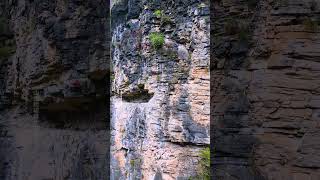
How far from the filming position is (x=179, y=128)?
10.8 ft

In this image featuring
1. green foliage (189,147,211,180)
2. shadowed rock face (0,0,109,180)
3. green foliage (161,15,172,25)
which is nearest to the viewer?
green foliage (189,147,211,180)

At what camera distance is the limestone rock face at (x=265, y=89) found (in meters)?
2.16

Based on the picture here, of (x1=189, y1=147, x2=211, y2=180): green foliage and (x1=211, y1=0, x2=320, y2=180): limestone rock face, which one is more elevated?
(x1=211, y1=0, x2=320, y2=180): limestone rock face

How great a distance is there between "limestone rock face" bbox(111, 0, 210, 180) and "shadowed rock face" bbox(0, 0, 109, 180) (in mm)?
792

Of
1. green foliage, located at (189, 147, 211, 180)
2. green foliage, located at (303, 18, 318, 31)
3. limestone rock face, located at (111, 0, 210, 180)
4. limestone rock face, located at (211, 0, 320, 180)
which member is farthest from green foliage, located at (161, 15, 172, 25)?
green foliage, located at (303, 18, 318, 31)

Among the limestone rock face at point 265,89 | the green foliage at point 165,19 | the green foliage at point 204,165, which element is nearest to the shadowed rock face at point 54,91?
the green foliage at point 165,19

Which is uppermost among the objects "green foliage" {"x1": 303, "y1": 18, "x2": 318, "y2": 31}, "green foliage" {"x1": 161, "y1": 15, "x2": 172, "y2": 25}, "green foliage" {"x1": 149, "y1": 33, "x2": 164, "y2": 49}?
"green foliage" {"x1": 161, "y1": 15, "x2": 172, "y2": 25}

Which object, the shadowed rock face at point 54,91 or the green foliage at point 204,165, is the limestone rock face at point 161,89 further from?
the shadowed rock face at point 54,91

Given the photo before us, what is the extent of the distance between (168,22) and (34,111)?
86.6 inches

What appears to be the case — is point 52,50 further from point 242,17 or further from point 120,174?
point 242,17

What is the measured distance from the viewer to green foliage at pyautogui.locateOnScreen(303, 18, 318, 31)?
7.06 ft

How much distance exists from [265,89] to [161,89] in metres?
1.23

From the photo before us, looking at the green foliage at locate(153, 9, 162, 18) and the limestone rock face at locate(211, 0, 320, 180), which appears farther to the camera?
the green foliage at locate(153, 9, 162, 18)

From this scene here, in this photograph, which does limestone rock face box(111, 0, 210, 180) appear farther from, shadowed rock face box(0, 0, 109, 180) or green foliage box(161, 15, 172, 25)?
shadowed rock face box(0, 0, 109, 180)
